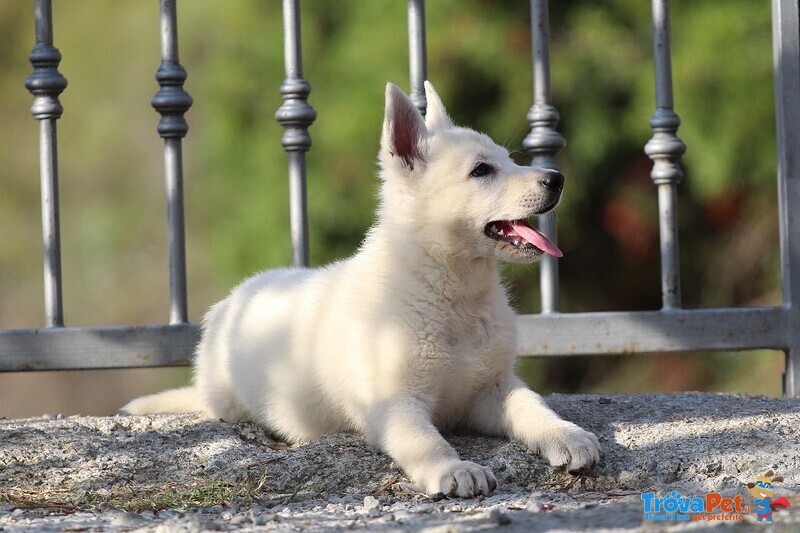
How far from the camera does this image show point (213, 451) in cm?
337

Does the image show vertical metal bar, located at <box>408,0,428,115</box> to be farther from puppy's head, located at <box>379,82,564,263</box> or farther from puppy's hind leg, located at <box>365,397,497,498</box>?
puppy's hind leg, located at <box>365,397,497,498</box>

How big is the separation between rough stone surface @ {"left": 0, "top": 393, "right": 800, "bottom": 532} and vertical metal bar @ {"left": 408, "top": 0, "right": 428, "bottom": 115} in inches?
55.0

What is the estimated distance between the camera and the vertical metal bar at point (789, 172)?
4.34 metres

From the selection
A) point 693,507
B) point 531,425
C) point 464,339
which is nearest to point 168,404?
point 464,339

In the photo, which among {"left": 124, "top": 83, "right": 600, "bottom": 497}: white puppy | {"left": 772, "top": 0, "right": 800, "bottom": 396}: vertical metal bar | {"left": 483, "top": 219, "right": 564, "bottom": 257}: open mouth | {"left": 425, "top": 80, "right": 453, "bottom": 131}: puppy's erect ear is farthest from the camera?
{"left": 772, "top": 0, "right": 800, "bottom": 396}: vertical metal bar

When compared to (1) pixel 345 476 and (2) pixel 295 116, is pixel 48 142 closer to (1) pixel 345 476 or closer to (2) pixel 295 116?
(2) pixel 295 116

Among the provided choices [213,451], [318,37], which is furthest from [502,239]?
[318,37]

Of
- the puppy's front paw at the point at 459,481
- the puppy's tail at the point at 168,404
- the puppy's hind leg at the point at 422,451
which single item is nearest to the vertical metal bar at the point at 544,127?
the puppy's hind leg at the point at 422,451

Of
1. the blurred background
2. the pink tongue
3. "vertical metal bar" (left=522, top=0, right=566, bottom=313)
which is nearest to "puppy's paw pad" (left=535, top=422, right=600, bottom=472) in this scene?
the pink tongue

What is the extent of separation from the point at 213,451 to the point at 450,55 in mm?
3227

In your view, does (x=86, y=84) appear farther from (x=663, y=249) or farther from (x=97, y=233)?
(x=663, y=249)

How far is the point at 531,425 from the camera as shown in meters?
3.24

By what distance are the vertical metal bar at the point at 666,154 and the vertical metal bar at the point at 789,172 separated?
0.39m

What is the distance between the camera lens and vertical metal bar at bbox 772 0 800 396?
4336 millimetres
